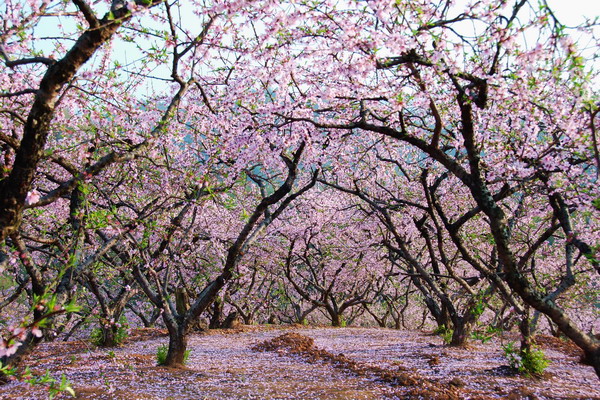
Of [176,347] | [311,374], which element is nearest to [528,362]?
[311,374]

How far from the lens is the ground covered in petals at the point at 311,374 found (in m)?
6.79

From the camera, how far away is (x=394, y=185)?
656 inches

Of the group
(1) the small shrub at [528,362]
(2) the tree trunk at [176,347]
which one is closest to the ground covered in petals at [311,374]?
(1) the small shrub at [528,362]

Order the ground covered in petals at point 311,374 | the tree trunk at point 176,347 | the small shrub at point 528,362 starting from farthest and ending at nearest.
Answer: the tree trunk at point 176,347 < the small shrub at point 528,362 < the ground covered in petals at point 311,374

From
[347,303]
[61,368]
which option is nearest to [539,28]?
[61,368]

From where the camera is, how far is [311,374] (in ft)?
28.9

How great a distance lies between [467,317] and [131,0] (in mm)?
11273

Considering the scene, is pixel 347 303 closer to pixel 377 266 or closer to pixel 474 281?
pixel 377 266

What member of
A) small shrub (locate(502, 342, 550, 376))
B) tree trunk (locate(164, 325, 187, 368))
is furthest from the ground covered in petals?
tree trunk (locate(164, 325, 187, 368))

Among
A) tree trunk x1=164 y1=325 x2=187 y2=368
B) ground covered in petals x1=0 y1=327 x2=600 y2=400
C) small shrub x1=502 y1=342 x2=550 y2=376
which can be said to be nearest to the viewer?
ground covered in petals x1=0 y1=327 x2=600 y2=400

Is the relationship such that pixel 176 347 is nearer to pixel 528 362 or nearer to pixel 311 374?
pixel 311 374

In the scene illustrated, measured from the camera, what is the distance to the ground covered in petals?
6793 mm

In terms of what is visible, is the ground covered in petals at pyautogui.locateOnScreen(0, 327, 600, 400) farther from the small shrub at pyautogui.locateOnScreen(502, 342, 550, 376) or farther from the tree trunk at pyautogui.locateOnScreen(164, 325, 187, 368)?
the tree trunk at pyautogui.locateOnScreen(164, 325, 187, 368)

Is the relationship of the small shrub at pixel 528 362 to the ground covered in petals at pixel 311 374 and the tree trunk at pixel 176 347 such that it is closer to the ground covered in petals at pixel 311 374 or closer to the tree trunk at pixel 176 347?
the ground covered in petals at pixel 311 374
